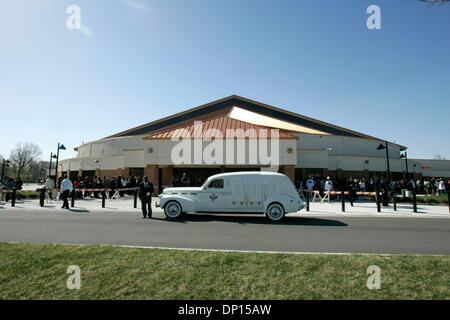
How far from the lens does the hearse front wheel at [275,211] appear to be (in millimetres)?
9500

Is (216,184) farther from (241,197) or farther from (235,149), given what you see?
(235,149)

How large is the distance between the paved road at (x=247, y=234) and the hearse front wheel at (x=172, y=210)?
1.61ft

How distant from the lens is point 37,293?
3215 millimetres

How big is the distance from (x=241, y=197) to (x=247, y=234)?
8.85 feet

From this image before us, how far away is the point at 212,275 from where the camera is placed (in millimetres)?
3695

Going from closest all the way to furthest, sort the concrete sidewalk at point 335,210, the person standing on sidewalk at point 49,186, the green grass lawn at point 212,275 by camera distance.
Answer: the green grass lawn at point 212,275 < the concrete sidewalk at point 335,210 < the person standing on sidewalk at point 49,186

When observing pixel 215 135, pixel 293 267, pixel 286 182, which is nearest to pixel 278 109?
pixel 215 135

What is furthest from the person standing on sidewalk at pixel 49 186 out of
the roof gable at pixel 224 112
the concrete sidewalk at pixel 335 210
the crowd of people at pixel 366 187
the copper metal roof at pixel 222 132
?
the roof gable at pixel 224 112

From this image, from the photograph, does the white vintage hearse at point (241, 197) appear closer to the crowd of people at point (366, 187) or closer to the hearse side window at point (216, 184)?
the hearse side window at point (216, 184)

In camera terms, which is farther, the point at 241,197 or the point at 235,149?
the point at 235,149

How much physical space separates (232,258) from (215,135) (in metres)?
18.8

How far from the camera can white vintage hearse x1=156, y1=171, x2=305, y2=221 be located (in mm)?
9562

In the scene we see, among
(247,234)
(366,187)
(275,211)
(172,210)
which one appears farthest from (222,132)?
(247,234)

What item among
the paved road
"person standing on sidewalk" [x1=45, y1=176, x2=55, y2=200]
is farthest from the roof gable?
the paved road
